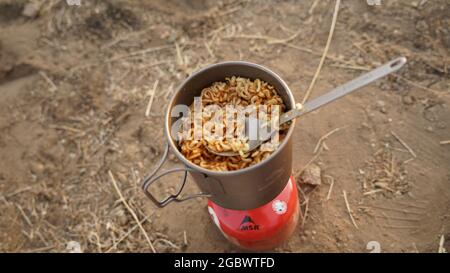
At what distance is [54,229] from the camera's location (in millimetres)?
2744

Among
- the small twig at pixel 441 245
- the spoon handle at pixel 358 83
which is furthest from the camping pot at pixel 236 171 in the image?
the small twig at pixel 441 245

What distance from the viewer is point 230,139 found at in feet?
5.68

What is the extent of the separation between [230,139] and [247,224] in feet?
1.88

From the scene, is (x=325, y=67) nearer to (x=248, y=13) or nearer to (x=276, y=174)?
(x=248, y=13)

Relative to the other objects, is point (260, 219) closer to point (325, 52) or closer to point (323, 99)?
point (323, 99)

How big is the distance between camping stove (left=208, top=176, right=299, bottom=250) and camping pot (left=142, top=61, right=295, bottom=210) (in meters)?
0.24

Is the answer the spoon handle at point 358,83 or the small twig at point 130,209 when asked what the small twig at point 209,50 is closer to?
the small twig at point 130,209

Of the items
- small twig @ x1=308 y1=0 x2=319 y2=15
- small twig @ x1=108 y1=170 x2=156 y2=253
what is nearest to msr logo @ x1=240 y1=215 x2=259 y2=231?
small twig @ x1=108 y1=170 x2=156 y2=253

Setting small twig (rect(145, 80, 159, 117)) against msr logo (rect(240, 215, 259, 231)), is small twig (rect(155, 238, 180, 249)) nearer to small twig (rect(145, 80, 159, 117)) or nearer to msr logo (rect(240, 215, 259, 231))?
msr logo (rect(240, 215, 259, 231))

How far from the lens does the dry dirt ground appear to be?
254 centimetres

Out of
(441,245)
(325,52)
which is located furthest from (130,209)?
(441,245)

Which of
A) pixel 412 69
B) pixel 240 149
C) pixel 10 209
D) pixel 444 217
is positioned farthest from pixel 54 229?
pixel 412 69

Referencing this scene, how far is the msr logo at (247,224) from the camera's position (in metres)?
2.12

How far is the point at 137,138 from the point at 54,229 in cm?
74
